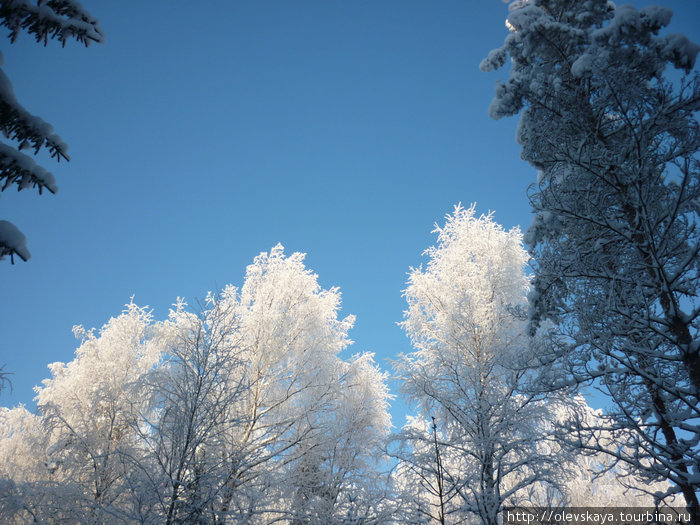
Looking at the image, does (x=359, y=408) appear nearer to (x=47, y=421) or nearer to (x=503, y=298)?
(x=503, y=298)

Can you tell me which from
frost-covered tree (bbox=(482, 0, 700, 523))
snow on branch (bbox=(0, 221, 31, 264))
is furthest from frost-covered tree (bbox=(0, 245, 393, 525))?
frost-covered tree (bbox=(482, 0, 700, 523))

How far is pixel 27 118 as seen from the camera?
331cm

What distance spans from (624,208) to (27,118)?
22.3 ft

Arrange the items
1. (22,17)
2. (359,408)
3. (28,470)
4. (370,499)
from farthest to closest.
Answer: (28,470) → (359,408) → (370,499) → (22,17)

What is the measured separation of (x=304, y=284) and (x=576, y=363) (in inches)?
282

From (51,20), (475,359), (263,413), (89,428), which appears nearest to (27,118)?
(51,20)

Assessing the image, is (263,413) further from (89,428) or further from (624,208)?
(624,208)

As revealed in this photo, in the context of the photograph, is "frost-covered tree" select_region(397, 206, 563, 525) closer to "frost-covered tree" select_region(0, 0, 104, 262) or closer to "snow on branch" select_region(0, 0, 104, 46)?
"frost-covered tree" select_region(0, 0, 104, 262)

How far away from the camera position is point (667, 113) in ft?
15.5

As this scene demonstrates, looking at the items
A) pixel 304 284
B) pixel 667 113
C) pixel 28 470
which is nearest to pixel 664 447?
pixel 667 113

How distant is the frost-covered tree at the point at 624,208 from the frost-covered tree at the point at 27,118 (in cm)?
510

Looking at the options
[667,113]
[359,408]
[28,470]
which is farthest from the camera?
[28,470]

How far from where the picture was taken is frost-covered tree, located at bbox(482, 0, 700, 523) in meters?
4.25

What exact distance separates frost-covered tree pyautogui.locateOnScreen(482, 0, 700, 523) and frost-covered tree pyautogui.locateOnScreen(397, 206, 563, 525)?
1607 millimetres
